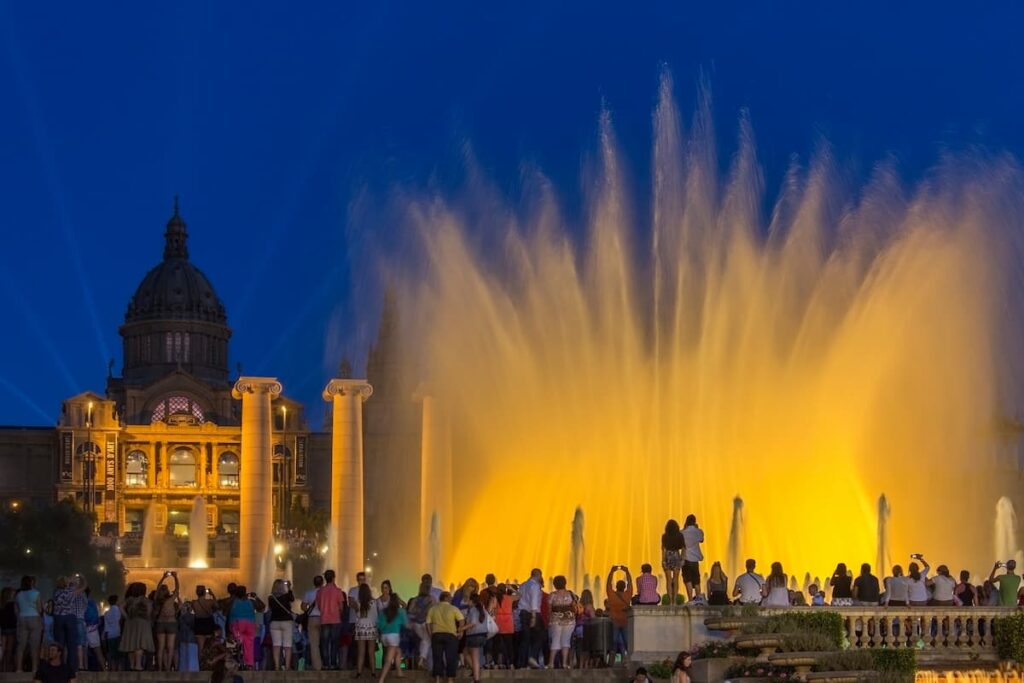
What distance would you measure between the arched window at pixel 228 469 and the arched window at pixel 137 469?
525 centimetres

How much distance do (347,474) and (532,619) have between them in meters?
44.5

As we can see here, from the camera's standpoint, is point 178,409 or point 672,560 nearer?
point 672,560

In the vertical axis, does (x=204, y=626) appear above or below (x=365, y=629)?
above

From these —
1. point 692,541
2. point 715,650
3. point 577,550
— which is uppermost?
point 577,550

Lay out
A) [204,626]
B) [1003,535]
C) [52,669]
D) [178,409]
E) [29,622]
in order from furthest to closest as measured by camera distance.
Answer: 1. [178,409]
2. [1003,535]
3. [204,626]
4. [29,622]
5. [52,669]

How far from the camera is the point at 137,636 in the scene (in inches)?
1164

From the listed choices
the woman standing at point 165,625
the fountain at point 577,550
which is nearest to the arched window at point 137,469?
the fountain at point 577,550

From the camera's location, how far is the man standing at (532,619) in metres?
30.2

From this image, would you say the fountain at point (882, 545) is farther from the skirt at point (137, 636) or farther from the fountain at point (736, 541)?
the skirt at point (137, 636)

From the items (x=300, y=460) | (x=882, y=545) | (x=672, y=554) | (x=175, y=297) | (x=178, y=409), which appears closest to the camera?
(x=672, y=554)

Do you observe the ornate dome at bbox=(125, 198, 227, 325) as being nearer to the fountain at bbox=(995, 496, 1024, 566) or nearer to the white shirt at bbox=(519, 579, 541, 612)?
the fountain at bbox=(995, 496, 1024, 566)

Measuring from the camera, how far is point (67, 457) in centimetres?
14738

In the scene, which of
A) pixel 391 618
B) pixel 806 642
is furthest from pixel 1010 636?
pixel 391 618

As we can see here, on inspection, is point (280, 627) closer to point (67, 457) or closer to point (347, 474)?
point (347, 474)
